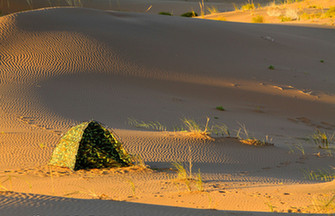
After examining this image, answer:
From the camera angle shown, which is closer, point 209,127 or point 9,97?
point 209,127

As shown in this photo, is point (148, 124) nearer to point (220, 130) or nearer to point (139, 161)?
point (220, 130)

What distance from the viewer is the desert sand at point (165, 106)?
5.50m

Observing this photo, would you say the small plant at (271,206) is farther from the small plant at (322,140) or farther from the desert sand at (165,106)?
the small plant at (322,140)

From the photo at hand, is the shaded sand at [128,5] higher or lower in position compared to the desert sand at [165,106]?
higher

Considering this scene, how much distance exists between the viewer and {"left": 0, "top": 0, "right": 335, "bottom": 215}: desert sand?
5.50 meters

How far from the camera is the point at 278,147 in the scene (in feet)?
31.0

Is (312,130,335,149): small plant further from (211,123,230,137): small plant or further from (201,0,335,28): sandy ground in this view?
(201,0,335,28): sandy ground

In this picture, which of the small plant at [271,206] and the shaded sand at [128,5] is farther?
the shaded sand at [128,5]

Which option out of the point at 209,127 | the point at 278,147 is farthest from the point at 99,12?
the point at 278,147

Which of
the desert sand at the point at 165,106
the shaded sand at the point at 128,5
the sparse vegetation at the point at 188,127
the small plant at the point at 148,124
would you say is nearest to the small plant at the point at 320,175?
the desert sand at the point at 165,106

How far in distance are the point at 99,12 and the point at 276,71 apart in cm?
720

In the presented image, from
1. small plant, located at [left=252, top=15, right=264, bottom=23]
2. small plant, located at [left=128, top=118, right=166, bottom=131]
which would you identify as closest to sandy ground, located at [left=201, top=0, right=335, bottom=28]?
small plant, located at [left=252, top=15, right=264, bottom=23]

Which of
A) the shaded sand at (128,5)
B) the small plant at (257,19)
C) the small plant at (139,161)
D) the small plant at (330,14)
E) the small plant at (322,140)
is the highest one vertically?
the shaded sand at (128,5)

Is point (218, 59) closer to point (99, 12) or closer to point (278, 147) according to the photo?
point (99, 12)
